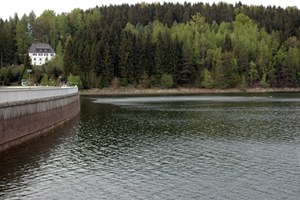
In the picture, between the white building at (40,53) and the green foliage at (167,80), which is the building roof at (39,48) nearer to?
the white building at (40,53)

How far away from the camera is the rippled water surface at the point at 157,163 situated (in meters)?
24.7

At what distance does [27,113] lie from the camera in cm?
4284

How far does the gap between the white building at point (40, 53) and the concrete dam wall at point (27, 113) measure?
13053 cm

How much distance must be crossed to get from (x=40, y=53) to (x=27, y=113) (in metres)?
151

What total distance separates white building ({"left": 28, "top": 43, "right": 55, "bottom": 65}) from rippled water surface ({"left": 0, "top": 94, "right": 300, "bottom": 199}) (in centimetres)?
13903

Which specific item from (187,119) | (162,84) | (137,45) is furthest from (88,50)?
(187,119)

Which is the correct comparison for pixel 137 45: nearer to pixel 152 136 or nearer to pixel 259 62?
pixel 259 62

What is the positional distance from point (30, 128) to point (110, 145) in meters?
8.99

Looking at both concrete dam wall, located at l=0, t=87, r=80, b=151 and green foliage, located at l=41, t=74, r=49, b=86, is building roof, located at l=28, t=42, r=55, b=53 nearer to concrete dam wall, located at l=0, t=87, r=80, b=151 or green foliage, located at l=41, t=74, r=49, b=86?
green foliage, located at l=41, t=74, r=49, b=86

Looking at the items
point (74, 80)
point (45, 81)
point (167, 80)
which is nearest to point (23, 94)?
point (45, 81)

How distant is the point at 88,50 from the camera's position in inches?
6457

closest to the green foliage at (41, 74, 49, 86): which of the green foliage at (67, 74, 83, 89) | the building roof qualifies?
the green foliage at (67, 74, 83, 89)

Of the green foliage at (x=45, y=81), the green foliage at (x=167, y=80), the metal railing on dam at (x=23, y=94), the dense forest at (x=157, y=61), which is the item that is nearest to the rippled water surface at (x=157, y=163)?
the metal railing on dam at (x=23, y=94)

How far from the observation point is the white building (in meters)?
186
